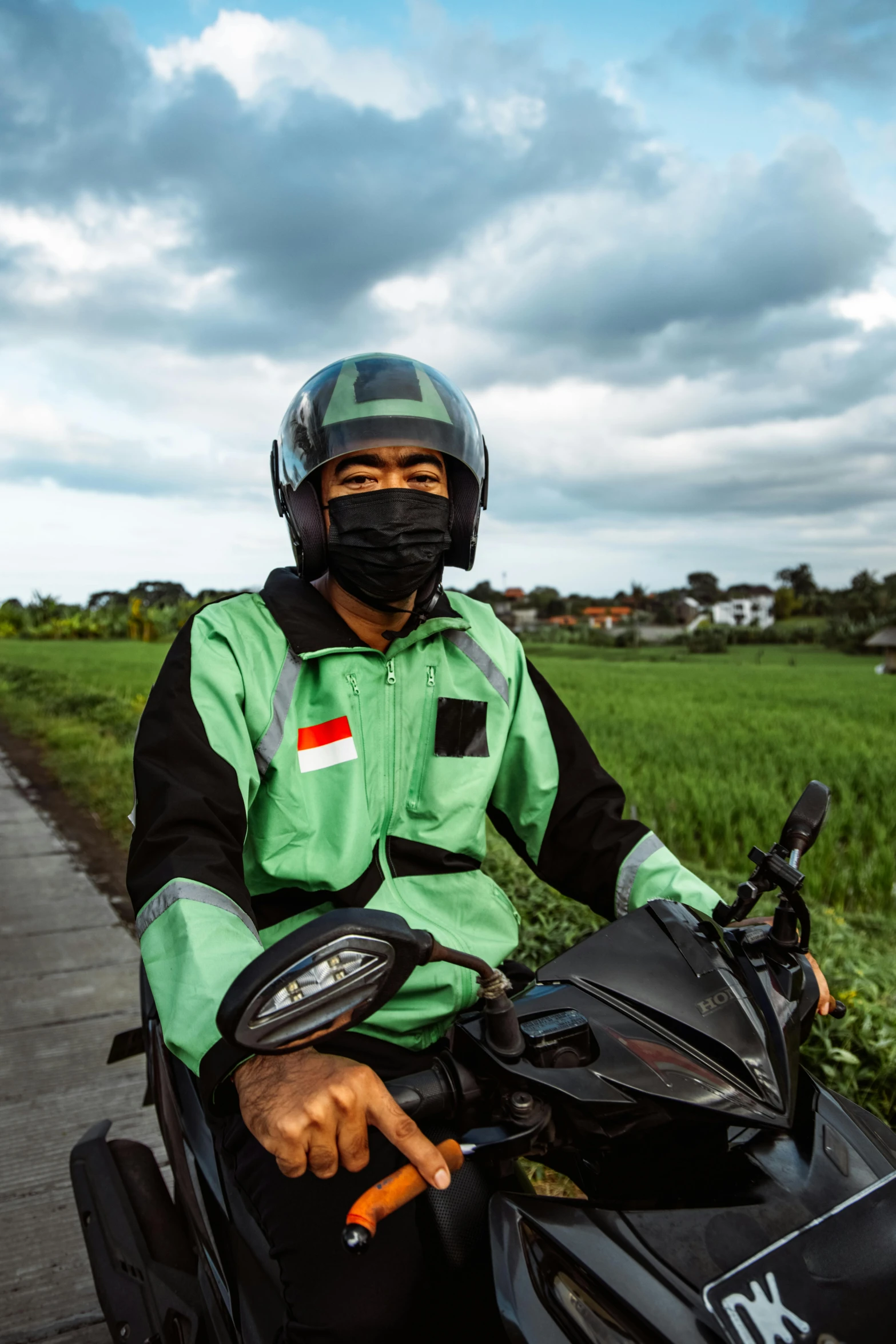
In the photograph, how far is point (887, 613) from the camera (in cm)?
5450

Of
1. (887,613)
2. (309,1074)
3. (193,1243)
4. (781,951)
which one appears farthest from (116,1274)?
(887,613)

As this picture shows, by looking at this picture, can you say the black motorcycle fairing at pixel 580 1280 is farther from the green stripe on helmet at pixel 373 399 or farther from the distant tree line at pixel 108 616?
the distant tree line at pixel 108 616

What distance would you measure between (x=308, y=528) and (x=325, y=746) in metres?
0.49

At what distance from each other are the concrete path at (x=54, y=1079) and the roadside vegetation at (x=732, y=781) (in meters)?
1.54

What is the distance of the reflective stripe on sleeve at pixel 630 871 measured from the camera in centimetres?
191

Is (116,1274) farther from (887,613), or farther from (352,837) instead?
(887,613)

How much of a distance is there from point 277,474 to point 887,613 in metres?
58.1

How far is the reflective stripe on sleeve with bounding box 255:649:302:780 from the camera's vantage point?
1757 millimetres

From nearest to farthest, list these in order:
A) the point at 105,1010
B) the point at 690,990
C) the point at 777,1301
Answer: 1. the point at 777,1301
2. the point at 690,990
3. the point at 105,1010

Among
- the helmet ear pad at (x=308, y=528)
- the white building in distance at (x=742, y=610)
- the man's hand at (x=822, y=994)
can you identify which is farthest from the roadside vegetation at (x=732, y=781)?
the white building in distance at (x=742, y=610)

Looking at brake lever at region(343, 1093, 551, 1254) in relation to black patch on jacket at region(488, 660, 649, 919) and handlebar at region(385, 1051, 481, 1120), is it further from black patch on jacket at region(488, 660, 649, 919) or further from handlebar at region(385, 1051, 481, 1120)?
black patch on jacket at region(488, 660, 649, 919)

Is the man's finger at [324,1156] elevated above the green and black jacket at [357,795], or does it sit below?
below

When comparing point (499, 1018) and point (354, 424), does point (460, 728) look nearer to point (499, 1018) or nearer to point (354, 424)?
point (354, 424)

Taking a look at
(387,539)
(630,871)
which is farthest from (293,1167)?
(387,539)
